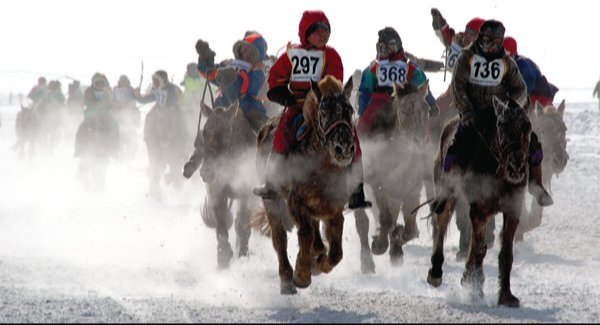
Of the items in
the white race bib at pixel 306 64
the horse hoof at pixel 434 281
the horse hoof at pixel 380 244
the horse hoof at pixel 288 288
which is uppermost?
the white race bib at pixel 306 64

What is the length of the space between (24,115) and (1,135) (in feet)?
48.7

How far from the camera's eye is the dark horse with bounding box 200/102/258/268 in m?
13.2

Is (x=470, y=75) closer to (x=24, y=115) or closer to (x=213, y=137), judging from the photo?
(x=213, y=137)

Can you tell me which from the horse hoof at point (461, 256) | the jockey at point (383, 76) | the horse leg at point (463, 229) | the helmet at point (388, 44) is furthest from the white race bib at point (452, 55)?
the horse hoof at point (461, 256)

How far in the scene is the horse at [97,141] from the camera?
24109 millimetres

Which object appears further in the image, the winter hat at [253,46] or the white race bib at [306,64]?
the winter hat at [253,46]

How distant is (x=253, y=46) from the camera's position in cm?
1488

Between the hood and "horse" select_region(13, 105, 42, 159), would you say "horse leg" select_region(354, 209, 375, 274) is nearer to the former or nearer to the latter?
the hood

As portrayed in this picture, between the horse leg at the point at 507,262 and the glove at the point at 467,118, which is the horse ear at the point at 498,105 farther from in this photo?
the horse leg at the point at 507,262

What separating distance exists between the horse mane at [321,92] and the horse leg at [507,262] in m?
1.94

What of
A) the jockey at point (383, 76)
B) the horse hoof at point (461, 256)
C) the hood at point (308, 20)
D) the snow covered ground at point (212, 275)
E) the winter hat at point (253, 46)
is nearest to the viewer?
the snow covered ground at point (212, 275)

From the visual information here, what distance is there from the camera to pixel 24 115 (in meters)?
36.5

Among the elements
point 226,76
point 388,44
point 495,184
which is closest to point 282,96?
point 495,184

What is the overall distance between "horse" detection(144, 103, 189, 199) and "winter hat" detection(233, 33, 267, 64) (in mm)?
7578
